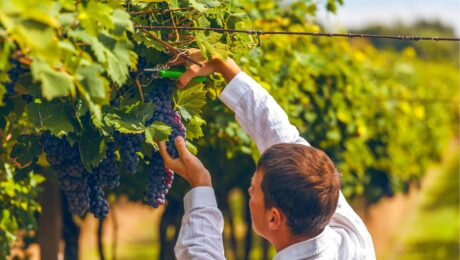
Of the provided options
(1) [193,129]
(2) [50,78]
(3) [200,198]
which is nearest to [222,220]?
(3) [200,198]

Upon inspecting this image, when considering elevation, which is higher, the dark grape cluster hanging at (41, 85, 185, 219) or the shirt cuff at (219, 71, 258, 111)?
the shirt cuff at (219, 71, 258, 111)

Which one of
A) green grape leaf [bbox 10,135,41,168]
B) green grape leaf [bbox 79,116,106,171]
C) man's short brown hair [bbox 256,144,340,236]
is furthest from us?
green grape leaf [bbox 10,135,41,168]

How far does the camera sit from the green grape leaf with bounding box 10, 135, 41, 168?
4.12 m

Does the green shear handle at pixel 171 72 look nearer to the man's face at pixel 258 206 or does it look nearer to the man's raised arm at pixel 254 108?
the man's raised arm at pixel 254 108

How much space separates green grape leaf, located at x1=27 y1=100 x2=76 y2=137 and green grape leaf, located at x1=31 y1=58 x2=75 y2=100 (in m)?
0.83

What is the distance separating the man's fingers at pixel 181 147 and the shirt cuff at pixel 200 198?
0.18 meters

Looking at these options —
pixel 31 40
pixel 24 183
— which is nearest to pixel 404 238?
pixel 24 183

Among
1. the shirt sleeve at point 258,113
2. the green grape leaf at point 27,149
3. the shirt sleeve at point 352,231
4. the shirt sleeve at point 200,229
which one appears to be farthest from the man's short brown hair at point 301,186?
the green grape leaf at point 27,149

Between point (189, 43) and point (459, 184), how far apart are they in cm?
3007

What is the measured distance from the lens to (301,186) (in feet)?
10.6

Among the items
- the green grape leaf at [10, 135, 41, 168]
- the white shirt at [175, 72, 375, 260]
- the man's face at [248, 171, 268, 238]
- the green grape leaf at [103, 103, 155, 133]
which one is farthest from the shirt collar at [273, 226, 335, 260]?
the green grape leaf at [10, 135, 41, 168]

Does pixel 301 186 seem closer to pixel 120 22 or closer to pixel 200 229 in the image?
pixel 200 229

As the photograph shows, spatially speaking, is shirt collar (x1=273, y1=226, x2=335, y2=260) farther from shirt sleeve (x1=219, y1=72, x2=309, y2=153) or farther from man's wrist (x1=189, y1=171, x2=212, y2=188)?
shirt sleeve (x1=219, y1=72, x2=309, y2=153)

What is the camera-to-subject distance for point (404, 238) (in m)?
23.6
